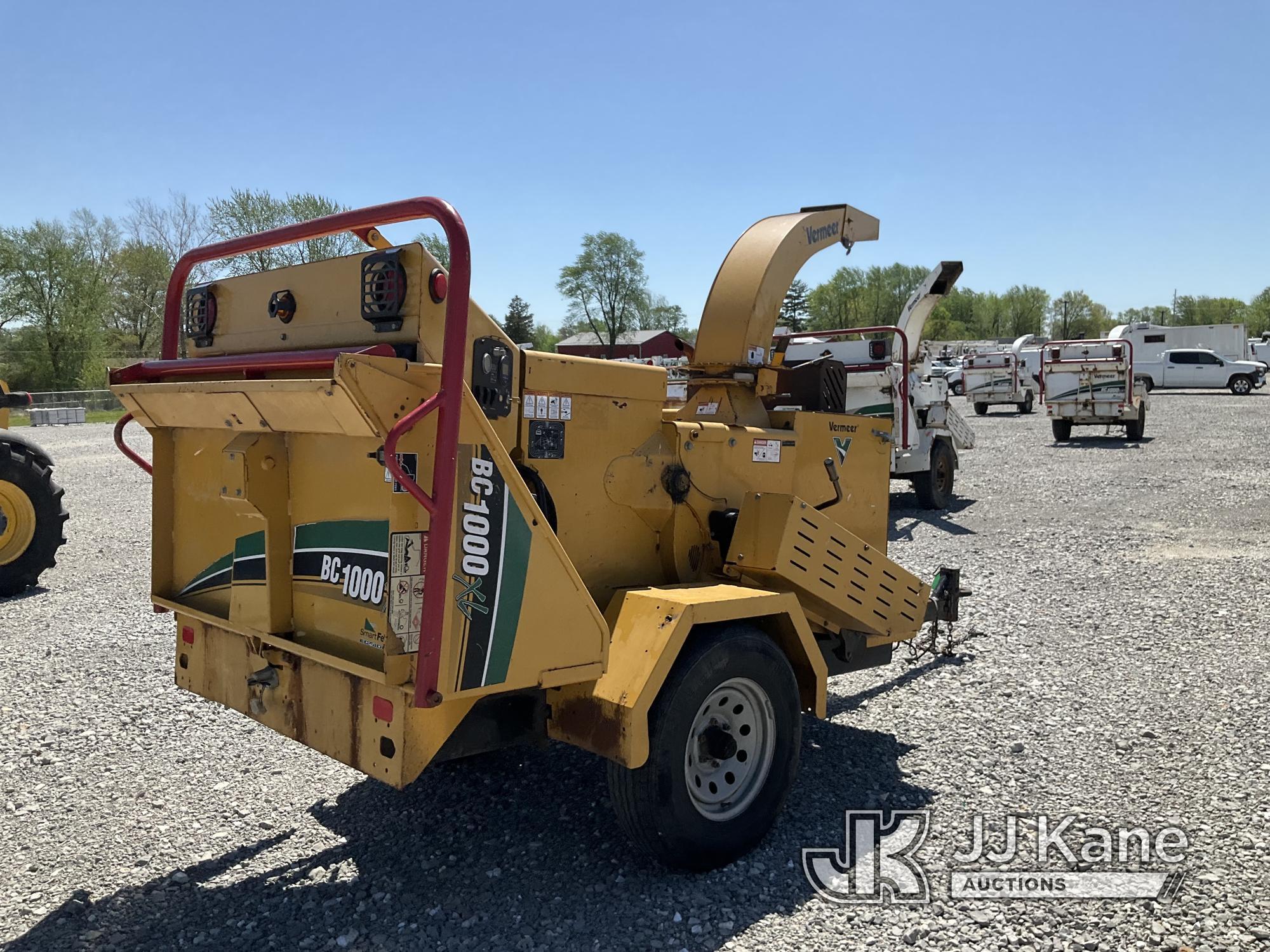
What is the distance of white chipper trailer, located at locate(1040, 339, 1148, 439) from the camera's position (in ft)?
72.9

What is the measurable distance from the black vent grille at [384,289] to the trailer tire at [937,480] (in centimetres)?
1172

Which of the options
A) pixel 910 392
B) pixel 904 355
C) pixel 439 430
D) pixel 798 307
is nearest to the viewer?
pixel 439 430

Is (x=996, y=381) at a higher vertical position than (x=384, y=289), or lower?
higher

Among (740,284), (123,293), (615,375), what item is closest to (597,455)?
(615,375)

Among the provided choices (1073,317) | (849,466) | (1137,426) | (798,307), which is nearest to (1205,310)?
(1073,317)

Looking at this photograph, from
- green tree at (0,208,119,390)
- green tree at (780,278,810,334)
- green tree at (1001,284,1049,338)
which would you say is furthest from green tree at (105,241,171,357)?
green tree at (1001,284,1049,338)

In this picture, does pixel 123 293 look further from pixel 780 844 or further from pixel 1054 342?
pixel 780 844

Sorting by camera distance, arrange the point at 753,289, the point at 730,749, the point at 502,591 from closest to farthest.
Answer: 1. the point at 502,591
2. the point at 730,749
3. the point at 753,289

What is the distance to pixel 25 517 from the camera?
8.85m

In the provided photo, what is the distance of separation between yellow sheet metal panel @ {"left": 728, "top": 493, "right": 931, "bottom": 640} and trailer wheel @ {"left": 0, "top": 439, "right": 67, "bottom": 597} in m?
7.22

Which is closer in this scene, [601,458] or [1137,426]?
[601,458]

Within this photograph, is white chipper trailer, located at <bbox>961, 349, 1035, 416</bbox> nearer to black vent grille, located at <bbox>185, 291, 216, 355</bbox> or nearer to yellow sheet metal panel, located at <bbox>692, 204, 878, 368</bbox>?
yellow sheet metal panel, located at <bbox>692, 204, 878, 368</bbox>

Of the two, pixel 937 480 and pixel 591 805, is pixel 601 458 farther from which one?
pixel 937 480

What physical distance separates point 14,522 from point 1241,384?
43.6 metres
